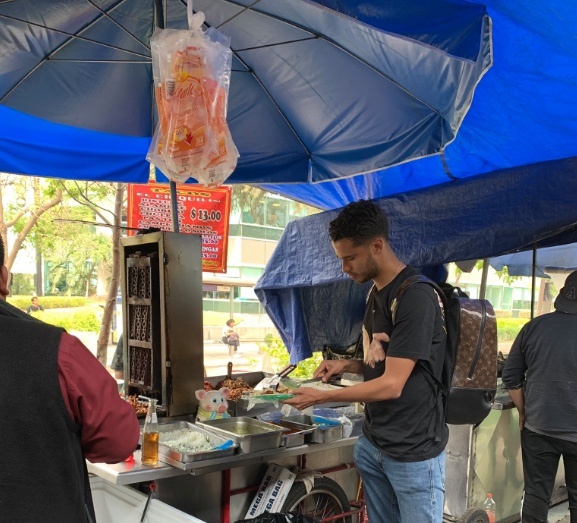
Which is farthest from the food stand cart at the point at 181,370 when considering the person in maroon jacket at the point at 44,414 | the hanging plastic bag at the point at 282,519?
the person in maroon jacket at the point at 44,414

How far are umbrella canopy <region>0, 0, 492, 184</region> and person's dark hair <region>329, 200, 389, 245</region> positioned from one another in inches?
27.4

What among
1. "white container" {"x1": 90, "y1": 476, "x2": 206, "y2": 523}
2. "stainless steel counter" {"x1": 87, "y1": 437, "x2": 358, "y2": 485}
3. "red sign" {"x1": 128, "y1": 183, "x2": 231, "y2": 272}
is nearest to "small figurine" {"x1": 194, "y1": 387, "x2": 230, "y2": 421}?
Answer: "stainless steel counter" {"x1": 87, "y1": 437, "x2": 358, "y2": 485}

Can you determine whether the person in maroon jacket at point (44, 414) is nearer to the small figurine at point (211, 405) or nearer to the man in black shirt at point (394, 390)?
the man in black shirt at point (394, 390)

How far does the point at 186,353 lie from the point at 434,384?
1566 mm

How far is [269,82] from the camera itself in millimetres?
3920

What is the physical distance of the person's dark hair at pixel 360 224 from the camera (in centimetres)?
238

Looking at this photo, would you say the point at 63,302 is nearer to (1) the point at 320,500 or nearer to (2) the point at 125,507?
(1) the point at 320,500

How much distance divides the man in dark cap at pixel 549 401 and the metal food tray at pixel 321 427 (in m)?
1.66

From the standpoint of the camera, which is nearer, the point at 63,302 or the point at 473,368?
the point at 473,368

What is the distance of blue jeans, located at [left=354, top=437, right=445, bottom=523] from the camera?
7.41 feet

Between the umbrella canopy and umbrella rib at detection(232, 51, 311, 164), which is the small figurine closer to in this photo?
the umbrella canopy

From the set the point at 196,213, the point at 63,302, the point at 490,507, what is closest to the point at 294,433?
the point at 490,507

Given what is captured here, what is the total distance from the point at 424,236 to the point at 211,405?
6.05ft

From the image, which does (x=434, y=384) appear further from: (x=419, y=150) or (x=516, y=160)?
(x=516, y=160)
